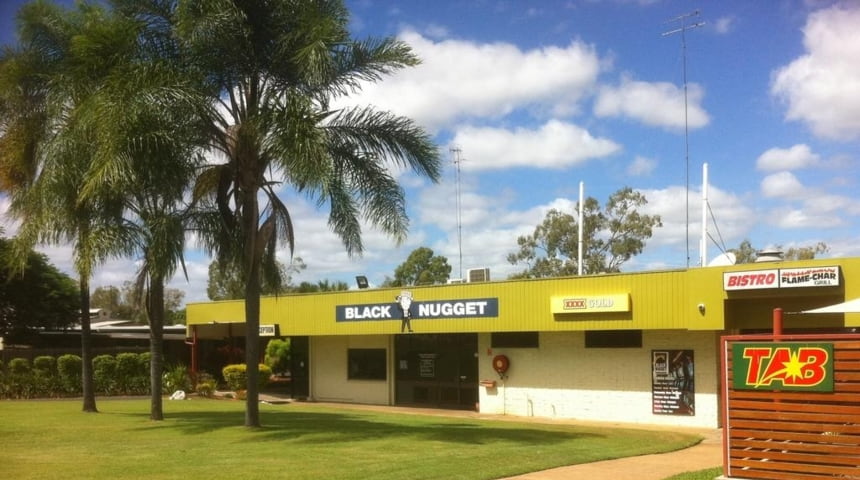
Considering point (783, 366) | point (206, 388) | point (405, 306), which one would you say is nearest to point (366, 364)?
point (405, 306)

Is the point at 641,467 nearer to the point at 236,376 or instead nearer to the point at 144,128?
the point at 144,128

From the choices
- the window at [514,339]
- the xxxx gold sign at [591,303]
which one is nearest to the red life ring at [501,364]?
the window at [514,339]

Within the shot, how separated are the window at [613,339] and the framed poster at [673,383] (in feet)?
1.94

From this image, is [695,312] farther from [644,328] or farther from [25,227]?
[25,227]

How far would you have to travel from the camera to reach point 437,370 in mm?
28516

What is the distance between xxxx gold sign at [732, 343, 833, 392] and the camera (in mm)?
9844

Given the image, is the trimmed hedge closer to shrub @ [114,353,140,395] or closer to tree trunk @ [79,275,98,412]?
shrub @ [114,353,140,395]

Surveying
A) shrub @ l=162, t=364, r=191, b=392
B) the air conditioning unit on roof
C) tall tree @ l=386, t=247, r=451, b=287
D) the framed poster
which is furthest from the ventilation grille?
tall tree @ l=386, t=247, r=451, b=287

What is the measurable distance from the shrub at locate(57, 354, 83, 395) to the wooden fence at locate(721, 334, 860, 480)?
84.2ft

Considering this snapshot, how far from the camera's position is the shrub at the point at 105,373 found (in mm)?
31391

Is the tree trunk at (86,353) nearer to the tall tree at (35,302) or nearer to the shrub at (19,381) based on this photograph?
the shrub at (19,381)

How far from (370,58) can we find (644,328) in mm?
9616

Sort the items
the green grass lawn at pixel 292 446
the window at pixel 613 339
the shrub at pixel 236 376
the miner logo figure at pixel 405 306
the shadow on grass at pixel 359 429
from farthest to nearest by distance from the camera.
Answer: the shrub at pixel 236 376
the miner logo figure at pixel 405 306
the window at pixel 613 339
the shadow on grass at pixel 359 429
the green grass lawn at pixel 292 446

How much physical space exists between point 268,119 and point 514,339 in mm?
12238
